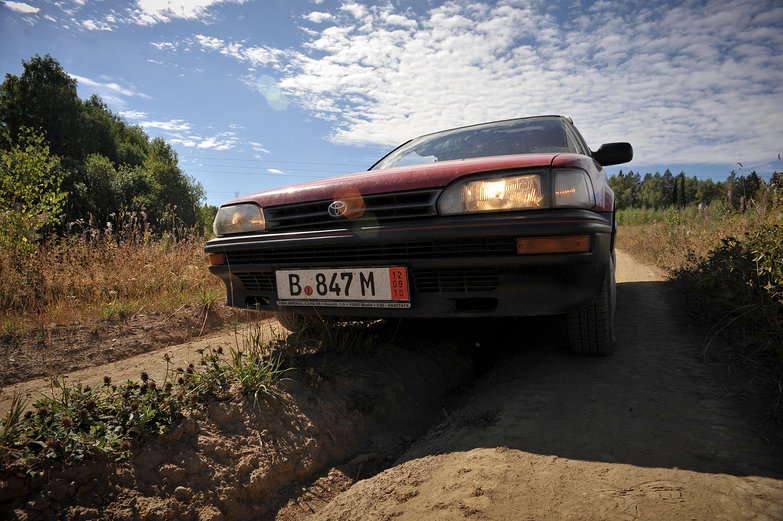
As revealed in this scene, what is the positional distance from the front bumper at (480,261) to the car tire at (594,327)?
39 centimetres

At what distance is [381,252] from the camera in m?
1.91

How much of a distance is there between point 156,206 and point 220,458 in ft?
112

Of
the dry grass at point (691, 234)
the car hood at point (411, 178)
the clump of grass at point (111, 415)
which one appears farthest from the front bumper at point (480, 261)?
the dry grass at point (691, 234)

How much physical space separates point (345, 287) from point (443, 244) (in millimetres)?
550

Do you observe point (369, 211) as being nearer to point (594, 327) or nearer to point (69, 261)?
point (594, 327)

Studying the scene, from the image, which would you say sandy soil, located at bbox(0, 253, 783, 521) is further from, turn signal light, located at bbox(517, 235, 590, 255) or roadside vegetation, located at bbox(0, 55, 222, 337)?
roadside vegetation, located at bbox(0, 55, 222, 337)

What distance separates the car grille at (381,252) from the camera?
5.65 feet

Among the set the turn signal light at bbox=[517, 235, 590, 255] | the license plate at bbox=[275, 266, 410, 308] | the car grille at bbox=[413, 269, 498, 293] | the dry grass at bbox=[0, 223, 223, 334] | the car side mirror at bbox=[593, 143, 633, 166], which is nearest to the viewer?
the turn signal light at bbox=[517, 235, 590, 255]

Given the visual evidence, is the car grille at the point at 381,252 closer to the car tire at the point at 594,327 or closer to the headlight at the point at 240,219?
the headlight at the point at 240,219

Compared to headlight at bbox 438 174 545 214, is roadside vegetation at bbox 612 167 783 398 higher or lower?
lower

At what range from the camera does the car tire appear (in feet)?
7.06

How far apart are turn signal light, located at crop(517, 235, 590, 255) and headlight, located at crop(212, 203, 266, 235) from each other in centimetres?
142

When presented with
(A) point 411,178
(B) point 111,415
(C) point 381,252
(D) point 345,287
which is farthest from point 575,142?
(B) point 111,415

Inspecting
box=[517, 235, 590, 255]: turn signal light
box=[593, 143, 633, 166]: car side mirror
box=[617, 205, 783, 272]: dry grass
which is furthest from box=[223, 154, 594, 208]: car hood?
box=[617, 205, 783, 272]: dry grass
